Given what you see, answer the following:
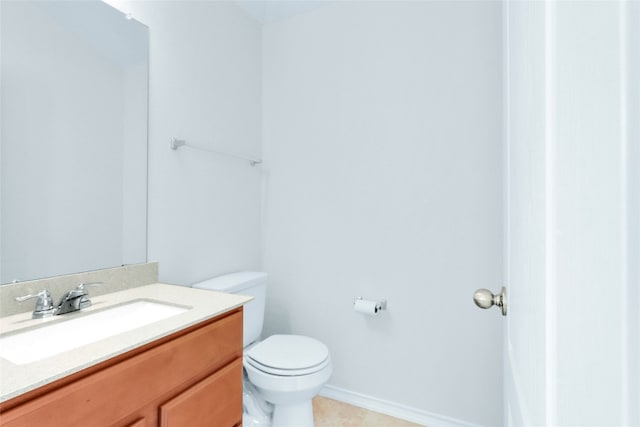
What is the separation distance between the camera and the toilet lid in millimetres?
1518

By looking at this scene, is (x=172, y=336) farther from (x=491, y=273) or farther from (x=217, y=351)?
(x=491, y=273)

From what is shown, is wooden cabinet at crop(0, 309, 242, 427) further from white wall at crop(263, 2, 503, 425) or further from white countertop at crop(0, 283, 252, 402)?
white wall at crop(263, 2, 503, 425)

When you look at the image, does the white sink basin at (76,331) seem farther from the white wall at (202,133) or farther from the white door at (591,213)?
the white door at (591,213)

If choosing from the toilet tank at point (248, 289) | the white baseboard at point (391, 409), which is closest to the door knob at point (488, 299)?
the toilet tank at point (248, 289)

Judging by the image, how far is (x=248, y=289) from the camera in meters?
1.86

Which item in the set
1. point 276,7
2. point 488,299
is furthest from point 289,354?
point 276,7

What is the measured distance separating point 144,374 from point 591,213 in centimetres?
104

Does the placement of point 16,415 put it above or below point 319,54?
below

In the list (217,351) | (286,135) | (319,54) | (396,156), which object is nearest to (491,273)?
(396,156)

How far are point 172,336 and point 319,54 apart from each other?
6.00ft

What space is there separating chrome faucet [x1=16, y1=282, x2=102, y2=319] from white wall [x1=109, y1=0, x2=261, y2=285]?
1.41ft

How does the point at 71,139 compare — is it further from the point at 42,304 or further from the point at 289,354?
the point at 289,354

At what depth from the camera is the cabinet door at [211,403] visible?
978 mm

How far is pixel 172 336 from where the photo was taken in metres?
0.99
